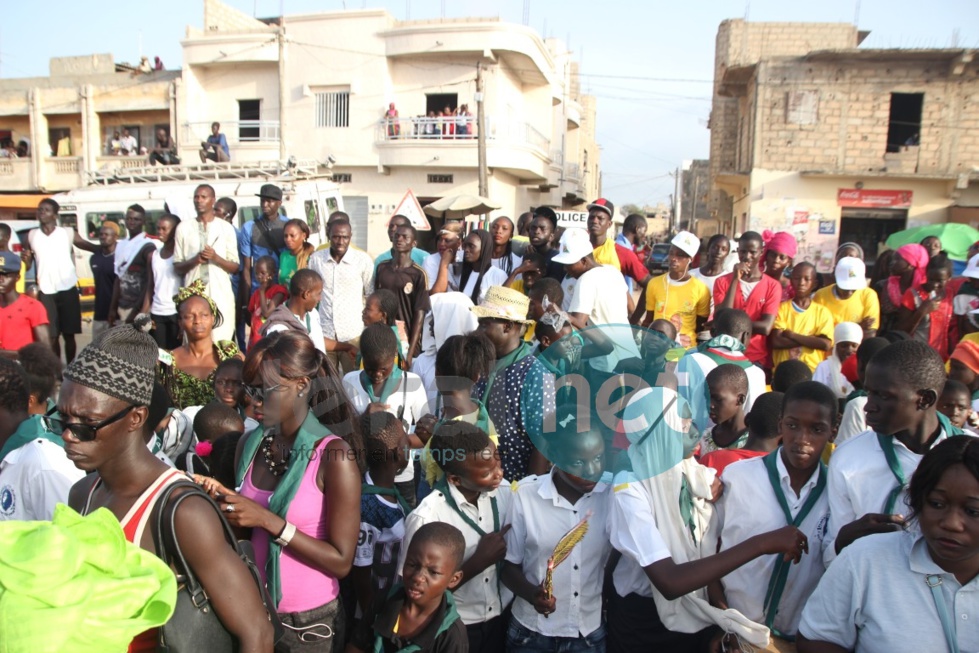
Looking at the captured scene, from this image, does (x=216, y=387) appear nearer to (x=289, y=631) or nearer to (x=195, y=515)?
(x=289, y=631)

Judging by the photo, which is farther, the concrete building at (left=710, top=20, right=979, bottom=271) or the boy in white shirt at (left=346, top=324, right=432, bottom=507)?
the concrete building at (left=710, top=20, right=979, bottom=271)

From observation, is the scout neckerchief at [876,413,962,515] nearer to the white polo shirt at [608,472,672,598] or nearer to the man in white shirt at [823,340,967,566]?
the man in white shirt at [823,340,967,566]

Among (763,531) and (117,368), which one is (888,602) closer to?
(763,531)

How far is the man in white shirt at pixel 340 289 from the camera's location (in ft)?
20.3

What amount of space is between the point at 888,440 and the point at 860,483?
20 centimetres

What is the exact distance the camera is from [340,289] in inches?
244

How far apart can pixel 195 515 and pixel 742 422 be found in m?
2.58

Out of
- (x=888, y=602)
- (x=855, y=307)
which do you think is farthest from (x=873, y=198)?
(x=888, y=602)

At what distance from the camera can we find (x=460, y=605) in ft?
8.90

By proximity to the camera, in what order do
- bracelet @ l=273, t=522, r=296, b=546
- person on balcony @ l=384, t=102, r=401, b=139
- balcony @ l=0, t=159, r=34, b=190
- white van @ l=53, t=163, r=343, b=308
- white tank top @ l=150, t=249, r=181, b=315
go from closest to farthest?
bracelet @ l=273, t=522, r=296, b=546 < white tank top @ l=150, t=249, r=181, b=315 < white van @ l=53, t=163, r=343, b=308 < person on balcony @ l=384, t=102, r=401, b=139 < balcony @ l=0, t=159, r=34, b=190

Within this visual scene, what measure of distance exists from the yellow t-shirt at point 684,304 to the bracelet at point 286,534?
4.06 meters

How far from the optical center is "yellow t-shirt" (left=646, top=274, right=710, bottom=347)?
18.8 ft

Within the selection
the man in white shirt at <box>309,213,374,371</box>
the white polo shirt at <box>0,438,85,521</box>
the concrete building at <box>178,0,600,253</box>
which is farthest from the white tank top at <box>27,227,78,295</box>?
the concrete building at <box>178,0,600,253</box>

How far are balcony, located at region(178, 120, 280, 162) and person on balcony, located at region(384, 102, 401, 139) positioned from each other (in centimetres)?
427
